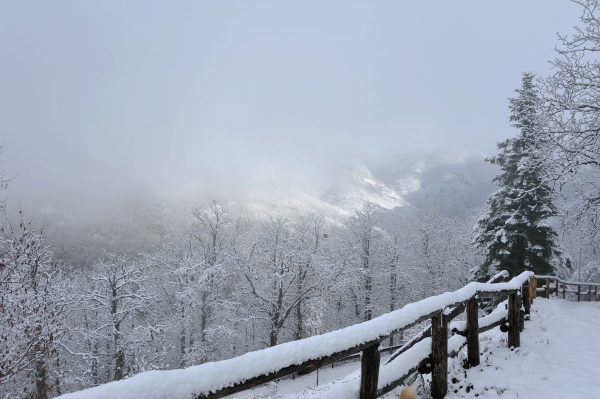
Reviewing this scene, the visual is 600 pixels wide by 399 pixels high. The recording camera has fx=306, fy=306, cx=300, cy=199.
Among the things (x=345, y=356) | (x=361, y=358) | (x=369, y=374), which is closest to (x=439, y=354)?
(x=369, y=374)

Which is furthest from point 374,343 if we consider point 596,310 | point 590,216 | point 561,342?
point 596,310

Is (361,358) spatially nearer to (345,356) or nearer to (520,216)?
(345,356)

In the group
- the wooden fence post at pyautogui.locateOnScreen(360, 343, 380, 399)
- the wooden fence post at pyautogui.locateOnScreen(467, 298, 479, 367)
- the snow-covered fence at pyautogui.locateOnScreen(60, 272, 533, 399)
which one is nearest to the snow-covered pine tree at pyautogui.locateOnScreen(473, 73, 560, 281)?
the snow-covered fence at pyautogui.locateOnScreen(60, 272, 533, 399)

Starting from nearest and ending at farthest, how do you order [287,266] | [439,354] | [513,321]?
[439,354] < [513,321] < [287,266]

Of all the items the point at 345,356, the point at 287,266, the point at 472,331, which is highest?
the point at 345,356

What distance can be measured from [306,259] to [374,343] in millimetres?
19959

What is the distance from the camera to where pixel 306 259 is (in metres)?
22.8

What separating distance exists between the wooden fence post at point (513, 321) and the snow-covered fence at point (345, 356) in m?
0.63

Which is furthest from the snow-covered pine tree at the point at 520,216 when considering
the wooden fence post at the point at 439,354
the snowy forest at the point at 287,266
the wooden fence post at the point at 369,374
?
the wooden fence post at the point at 369,374

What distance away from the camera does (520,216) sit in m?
16.7

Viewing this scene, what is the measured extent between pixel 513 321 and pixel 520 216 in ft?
42.1

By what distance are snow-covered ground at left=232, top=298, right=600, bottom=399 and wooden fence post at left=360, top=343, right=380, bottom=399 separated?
287 mm

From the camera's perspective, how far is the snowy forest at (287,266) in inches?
395

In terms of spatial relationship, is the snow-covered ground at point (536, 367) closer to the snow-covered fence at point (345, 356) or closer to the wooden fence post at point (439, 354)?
the wooden fence post at point (439, 354)
